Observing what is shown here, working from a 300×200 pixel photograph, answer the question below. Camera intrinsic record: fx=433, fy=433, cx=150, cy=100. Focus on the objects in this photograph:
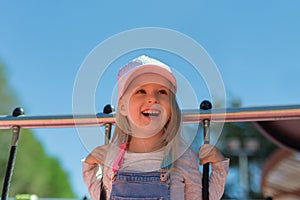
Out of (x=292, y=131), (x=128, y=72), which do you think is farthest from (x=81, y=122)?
(x=292, y=131)

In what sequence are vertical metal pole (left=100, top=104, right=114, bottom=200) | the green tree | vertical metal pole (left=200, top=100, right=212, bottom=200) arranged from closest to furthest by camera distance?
vertical metal pole (left=200, top=100, right=212, bottom=200) → vertical metal pole (left=100, top=104, right=114, bottom=200) → the green tree

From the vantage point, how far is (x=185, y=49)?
1097mm

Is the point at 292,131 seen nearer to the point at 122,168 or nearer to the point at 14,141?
the point at 122,168

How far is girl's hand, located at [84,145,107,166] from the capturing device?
1162 mm

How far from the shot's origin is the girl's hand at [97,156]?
1162mm

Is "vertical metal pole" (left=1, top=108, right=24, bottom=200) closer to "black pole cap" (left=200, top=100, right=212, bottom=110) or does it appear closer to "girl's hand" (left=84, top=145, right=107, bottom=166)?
"girl's hand" (left=84, top=145, right=107, bottom=166)

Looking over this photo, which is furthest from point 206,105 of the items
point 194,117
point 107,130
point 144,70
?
point 107,130

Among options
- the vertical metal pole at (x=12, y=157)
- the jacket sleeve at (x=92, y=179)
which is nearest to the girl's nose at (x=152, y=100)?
the jacket sleeve at (x=92, y=179)

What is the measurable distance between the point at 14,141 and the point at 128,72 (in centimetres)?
44

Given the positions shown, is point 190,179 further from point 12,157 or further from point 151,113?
point 12,157

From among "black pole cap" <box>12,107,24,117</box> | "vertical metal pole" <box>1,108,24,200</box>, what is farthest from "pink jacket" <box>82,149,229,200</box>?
"black pole cap" <box>12,107,24,117</box>

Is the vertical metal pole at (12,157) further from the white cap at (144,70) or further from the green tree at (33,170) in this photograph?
the green tree at (33,170)

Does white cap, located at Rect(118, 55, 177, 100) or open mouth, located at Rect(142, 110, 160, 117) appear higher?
white cap, located at Rect(118, 55, 177, 100)

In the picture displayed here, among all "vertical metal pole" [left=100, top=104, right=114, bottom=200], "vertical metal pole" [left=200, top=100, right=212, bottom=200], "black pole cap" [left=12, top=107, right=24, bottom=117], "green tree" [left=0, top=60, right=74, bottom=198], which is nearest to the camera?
"vertical metal pole" [left=200, top=100, right=212, bottom=200]
